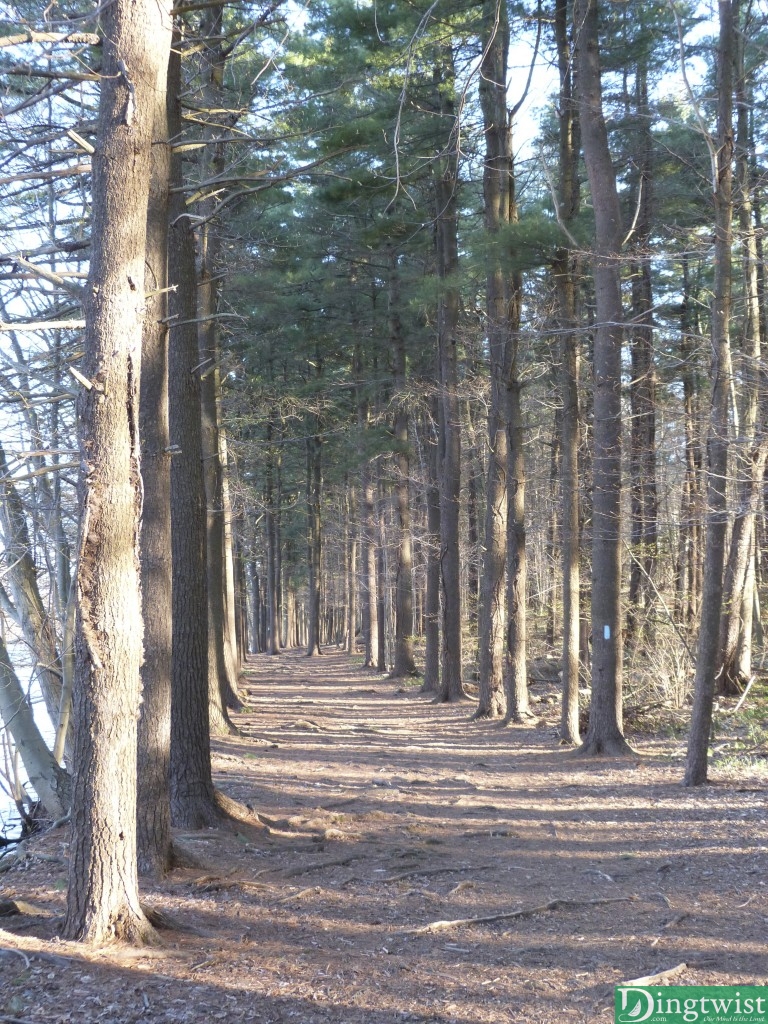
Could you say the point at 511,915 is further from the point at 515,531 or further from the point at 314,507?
the point at 314,507

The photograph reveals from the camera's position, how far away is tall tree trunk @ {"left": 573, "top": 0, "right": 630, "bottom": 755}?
11.4 meters

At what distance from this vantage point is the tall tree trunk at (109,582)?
4.66 m

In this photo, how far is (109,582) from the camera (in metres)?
4.68

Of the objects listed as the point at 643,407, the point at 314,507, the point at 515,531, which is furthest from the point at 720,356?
the point at 314,507

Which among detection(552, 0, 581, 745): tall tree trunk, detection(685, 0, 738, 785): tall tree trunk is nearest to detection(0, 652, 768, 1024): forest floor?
detection(552, 0, 581, 745): tall tree trunk

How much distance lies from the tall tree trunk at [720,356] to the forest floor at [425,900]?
5.76 ft

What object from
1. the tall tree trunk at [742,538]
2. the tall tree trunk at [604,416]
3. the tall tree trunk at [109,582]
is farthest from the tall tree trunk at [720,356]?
the tall tree trunk at [109,582]

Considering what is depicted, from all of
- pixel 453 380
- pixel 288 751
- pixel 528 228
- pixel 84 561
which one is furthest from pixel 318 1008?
pixel 453 380

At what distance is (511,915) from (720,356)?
6.02 metres

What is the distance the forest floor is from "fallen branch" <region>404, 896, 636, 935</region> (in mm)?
15

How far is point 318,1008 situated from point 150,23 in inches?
222

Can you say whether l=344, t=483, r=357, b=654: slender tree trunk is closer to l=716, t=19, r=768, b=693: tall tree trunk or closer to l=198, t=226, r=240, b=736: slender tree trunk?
l=198, t=226, r=240, b=736: slender tree trunk

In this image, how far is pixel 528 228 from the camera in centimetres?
1204

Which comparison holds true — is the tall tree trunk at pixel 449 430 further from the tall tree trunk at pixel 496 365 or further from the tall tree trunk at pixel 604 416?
the tall tree trunk at pixel 604 416
